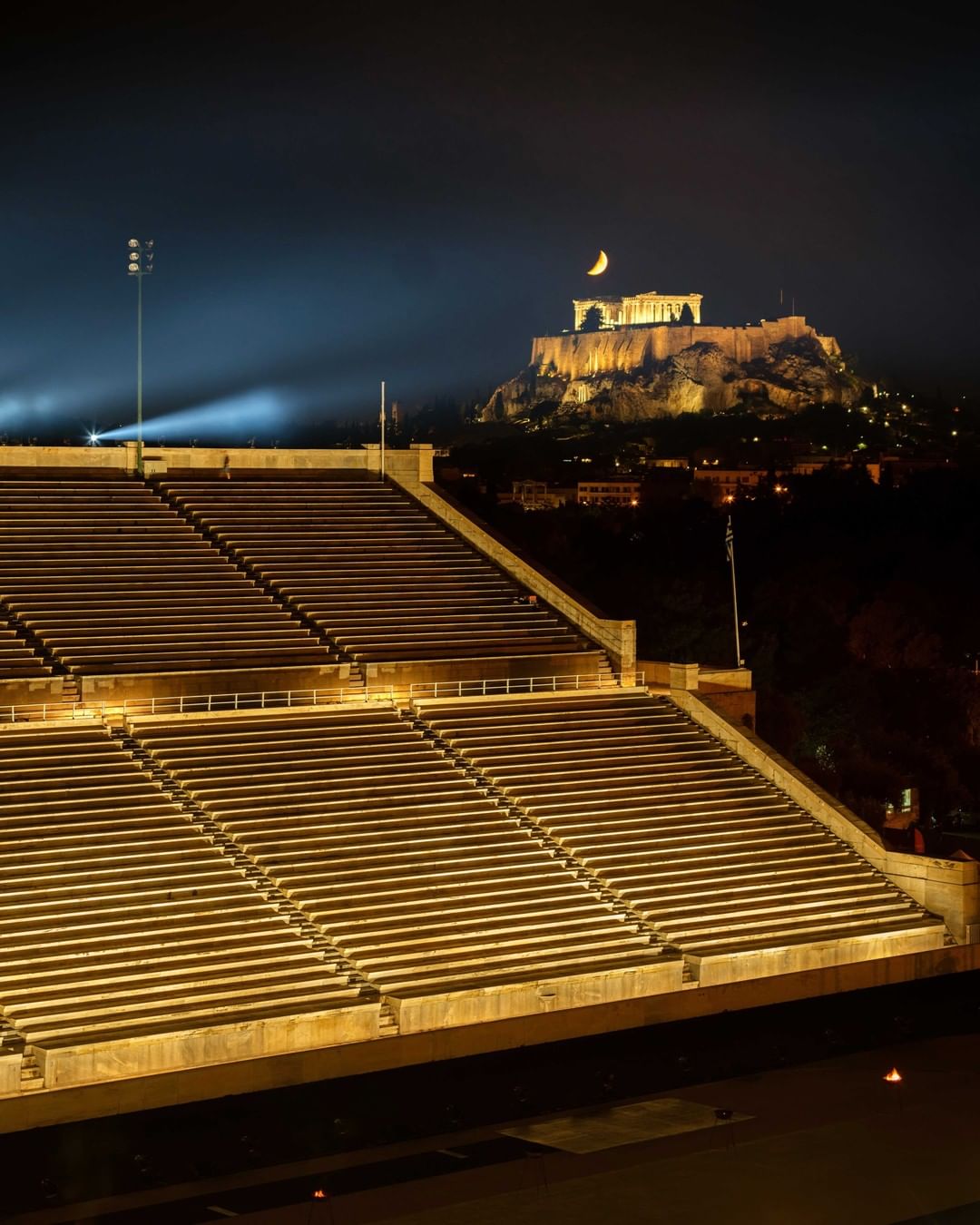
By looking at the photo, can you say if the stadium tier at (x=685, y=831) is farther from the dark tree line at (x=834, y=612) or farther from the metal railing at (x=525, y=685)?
the dark tree line at (x=834, y=612)

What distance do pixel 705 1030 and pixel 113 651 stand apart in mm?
10195

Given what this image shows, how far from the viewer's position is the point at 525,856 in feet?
78.8

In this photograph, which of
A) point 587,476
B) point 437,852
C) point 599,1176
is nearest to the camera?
point 599,1176

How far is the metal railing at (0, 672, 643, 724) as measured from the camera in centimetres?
2502

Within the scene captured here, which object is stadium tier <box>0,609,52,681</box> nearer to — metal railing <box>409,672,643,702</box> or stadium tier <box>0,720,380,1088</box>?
stadium tier <box>0,720,380,1088</box>

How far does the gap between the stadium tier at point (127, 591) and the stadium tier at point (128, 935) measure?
3796 mm

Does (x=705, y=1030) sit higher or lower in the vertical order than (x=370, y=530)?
lower

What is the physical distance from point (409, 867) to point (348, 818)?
3.94 feet

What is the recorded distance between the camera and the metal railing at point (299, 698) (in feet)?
82.1

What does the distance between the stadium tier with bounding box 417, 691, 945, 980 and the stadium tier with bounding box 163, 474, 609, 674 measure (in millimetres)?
1884

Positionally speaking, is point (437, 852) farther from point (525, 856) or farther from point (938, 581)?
point (938, 581)

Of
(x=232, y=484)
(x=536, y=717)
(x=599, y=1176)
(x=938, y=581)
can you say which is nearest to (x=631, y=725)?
(x=536, y=717)

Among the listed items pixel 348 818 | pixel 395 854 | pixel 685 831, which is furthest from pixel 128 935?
pixel 685 831

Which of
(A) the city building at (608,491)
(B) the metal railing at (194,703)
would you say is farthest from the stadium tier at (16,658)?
(A) the city building at (608,491)
